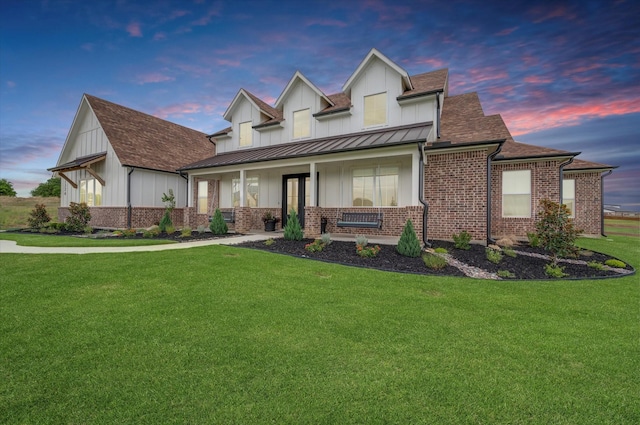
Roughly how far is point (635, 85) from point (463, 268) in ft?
42.5

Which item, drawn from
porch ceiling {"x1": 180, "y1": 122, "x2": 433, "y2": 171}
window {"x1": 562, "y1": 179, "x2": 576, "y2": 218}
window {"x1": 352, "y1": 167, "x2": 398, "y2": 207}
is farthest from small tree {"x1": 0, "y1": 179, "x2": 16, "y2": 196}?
window {"x1": 562, "y1": 179, "x2": 576, "y2": 218}

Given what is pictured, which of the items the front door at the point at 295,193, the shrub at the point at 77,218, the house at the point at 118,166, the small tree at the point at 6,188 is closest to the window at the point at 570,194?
the front door at the point at 295,193

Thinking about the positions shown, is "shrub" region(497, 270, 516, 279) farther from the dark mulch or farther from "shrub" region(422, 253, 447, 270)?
"shrub" region(422, 253, 447, 270)

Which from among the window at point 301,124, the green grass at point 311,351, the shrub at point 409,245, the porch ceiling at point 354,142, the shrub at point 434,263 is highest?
the window at point 301,124

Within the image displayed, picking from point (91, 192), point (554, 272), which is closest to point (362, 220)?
point (554, 272)

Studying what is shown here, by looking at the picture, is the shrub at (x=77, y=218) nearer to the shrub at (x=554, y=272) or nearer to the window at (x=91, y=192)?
the window at (x=91, y=192)

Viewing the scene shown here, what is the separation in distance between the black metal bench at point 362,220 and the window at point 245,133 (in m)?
7.59

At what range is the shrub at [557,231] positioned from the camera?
6684 mm

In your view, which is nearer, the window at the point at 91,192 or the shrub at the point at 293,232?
the shrub at the point at 293,232

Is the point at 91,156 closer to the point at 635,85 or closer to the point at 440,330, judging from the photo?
the point at 440,330

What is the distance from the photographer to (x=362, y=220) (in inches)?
451

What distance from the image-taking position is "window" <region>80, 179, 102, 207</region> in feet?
57.2

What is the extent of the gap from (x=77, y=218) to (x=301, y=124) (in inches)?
513

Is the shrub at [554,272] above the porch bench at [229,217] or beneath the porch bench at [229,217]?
beneath
